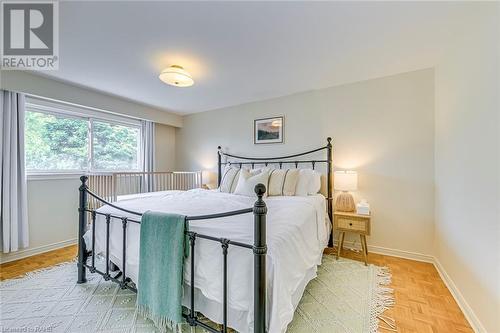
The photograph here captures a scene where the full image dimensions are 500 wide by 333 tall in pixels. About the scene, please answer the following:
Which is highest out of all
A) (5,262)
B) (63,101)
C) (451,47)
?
(451,47)

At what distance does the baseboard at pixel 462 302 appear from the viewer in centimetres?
153

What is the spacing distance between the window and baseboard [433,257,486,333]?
488 cm

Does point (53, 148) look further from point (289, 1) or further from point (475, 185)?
point (475, 185)

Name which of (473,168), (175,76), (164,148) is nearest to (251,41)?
(175,76)

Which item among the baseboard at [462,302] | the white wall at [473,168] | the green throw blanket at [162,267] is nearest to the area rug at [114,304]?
the green throw blanket at [162,267]

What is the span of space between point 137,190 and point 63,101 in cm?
185

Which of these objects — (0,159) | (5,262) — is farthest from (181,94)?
(5,262)

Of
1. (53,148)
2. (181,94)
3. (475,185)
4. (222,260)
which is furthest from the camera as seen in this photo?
(181,94)

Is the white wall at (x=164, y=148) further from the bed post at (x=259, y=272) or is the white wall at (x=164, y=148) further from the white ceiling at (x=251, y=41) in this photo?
the bed post at (x=259, y=272)

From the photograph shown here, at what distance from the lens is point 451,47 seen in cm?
210

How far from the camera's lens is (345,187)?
2.72 m

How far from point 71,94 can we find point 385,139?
4409mm

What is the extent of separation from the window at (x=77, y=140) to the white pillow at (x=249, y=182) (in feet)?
8.49

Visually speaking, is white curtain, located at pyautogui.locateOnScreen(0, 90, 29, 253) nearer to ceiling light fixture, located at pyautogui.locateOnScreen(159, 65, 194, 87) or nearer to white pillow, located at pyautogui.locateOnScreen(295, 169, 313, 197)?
ceiling light fixture, located at pyautogui.locateOnScreen(159, 65, 194, 87)
